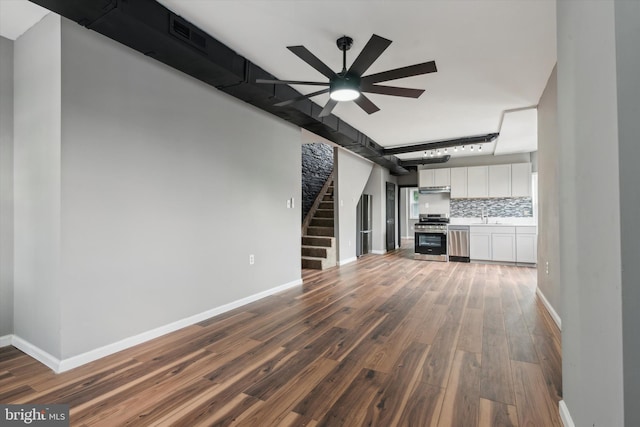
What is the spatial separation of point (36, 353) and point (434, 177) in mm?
7681

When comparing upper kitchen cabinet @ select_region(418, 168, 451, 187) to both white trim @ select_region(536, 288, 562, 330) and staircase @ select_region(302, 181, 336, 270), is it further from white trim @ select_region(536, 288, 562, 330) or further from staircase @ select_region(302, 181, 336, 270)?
white trim @ select_region(536, 288, 562, 330)

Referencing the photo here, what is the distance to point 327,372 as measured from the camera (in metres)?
2.12

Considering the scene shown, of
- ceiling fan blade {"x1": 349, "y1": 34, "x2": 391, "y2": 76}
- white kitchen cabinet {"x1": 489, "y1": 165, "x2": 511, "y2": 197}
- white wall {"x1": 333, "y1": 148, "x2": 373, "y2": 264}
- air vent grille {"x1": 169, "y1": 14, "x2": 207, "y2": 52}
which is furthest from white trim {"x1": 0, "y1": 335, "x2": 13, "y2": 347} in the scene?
white kitchen cabinet {"x1": 489, "y1": 165, "x2": 511, "y2": 197}

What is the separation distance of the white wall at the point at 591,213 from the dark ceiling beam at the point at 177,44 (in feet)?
8.19

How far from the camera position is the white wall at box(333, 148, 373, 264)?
248 inches

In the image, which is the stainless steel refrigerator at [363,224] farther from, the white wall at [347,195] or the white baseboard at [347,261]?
the white baseboard at [347,261]

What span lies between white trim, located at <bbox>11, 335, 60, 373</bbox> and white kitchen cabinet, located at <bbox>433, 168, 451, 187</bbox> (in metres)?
7.54

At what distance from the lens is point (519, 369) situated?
7.05 feet

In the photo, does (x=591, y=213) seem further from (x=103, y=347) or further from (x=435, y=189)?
(x=435, y=189)

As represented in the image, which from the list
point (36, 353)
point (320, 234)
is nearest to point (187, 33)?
point (36, 353)

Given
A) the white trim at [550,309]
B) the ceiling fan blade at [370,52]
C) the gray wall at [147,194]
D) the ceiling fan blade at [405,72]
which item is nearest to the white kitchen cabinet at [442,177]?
the white trim at [550,309]

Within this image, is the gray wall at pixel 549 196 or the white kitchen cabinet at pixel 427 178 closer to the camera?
the gray wall at pixel 549 196

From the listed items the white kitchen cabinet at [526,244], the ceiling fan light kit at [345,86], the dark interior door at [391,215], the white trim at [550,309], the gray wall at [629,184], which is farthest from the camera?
the dark interior door at [391,215]

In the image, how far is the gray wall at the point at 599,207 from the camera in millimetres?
917
